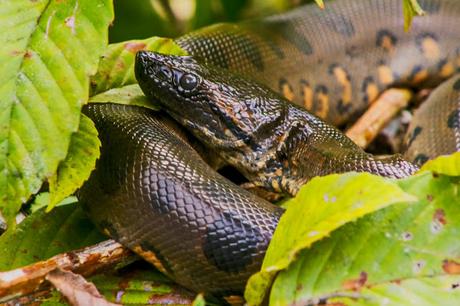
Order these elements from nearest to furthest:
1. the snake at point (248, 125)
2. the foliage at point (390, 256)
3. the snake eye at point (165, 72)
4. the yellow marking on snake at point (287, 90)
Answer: the foliage at point (390, 256) < the snake at point (248, 125) < the snake eye at point (165, 72) < the yellow marking on snake at point (287, 90)

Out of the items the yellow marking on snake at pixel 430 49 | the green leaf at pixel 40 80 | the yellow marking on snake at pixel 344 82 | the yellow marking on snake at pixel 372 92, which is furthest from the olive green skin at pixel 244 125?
the yellow marking on snake at pixel 430 49

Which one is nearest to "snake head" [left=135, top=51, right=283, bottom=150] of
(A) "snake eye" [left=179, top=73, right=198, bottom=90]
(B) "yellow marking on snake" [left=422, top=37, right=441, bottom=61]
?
(A) "snake eye" [left=179, top=73, right=198, bottom=90]

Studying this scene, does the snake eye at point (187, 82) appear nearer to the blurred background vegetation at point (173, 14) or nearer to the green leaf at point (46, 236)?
the green leaf at point (46, 236)

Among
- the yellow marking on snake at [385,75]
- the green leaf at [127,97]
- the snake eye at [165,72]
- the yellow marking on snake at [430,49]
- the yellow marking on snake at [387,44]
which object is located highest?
the snake eye at [165,72]

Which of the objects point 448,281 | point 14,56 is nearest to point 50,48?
point 14,56

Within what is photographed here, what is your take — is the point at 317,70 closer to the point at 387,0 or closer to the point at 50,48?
the point at 387,0

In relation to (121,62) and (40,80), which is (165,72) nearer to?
(121,62)
